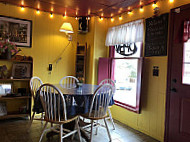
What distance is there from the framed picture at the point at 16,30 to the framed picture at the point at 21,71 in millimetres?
459

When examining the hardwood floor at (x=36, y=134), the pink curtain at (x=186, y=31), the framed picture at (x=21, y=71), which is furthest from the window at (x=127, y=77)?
the framed picture at (x=21, y=71)

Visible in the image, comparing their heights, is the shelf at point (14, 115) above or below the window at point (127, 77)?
below

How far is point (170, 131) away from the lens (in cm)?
260

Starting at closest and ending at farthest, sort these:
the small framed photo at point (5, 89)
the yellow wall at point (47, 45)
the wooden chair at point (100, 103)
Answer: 1. the wooden chair at point (100, 103)
2. the small framed photo at point (5, 89)
3. the yellow wall at point (47, 45)

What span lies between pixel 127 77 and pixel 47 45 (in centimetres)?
208

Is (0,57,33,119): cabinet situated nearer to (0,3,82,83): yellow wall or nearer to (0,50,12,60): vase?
(0,50,12,60): vase

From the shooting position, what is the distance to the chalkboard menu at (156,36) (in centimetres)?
276

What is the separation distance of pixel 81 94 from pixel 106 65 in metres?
1.84

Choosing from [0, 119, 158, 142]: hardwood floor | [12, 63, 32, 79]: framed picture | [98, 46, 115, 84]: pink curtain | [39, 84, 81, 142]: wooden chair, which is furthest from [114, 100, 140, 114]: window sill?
[12, 63, 32, 79]: framed picture

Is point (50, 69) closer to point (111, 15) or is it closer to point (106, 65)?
point (106, 65)

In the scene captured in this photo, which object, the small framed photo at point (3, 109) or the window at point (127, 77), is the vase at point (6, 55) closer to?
the small framed photo at point (3, 109)

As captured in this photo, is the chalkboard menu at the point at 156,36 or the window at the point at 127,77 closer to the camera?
the chalkboard menu at the point at 156,36

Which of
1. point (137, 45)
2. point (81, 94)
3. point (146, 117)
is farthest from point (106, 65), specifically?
point (81, 94)

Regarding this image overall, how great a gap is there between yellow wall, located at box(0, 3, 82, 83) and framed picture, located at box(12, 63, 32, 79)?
222 mm
